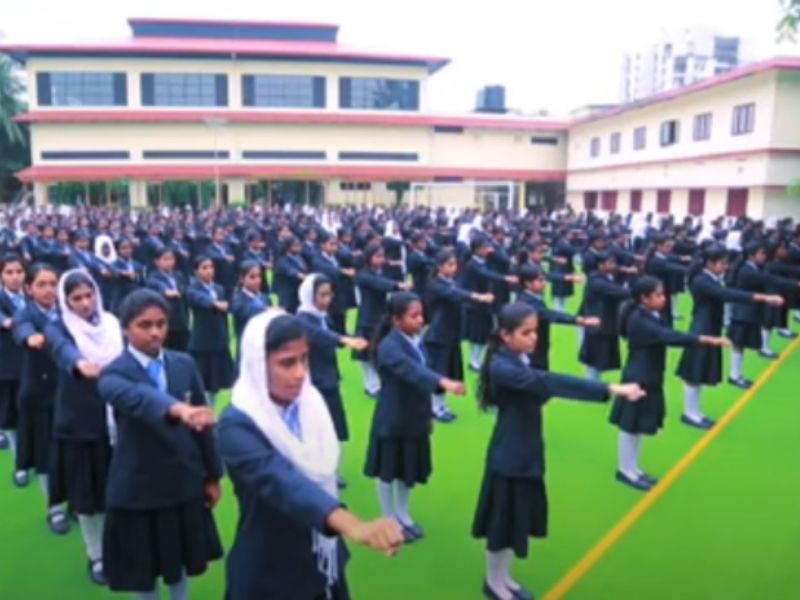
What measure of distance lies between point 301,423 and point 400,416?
1.88 metres

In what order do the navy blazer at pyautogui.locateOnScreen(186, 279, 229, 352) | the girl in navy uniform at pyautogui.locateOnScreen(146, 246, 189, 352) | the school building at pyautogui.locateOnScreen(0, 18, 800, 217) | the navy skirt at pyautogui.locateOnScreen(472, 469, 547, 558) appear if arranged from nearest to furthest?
the navy skirt at pyautogui.locateOnScreen(472, 469, 547, 558) < the navy blazer at pyautogui.locateOnScreen(186, 279, 229, 352) < the girl in navy uniform at pyautogui.locateOnScreen(146, 246, 189, 352) < the school building at pyautogui.locateOnScreen(0, 18, 800, 217)

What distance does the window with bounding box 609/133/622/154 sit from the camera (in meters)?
28.8

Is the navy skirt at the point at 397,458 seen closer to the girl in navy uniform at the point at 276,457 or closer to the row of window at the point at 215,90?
the girl in navy uniform at the point at 276,457

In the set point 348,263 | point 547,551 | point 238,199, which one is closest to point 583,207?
point 238,199

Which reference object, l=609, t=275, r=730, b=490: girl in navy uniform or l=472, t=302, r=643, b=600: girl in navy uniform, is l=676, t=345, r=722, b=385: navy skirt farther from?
l=472, t=302, r=643, b=600: girl in navy uniform

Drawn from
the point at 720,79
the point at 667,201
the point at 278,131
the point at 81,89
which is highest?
the point at 81,89

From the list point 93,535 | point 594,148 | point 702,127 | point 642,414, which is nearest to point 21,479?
point 93,535

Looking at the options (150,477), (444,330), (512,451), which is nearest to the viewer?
(150,477)

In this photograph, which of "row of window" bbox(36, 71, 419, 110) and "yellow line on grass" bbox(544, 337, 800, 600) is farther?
"row of window" bbox(36, 71, 419, 110)

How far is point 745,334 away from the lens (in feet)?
25.1

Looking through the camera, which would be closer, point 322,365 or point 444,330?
point 322,365

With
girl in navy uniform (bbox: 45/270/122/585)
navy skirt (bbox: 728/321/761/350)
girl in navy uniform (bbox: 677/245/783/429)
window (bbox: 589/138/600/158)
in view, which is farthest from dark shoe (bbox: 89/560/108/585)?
window (bbox: 589/138/600/158)

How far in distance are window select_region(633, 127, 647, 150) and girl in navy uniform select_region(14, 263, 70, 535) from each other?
1020 inches

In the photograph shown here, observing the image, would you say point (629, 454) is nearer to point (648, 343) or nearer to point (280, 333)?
point (648, 343)
